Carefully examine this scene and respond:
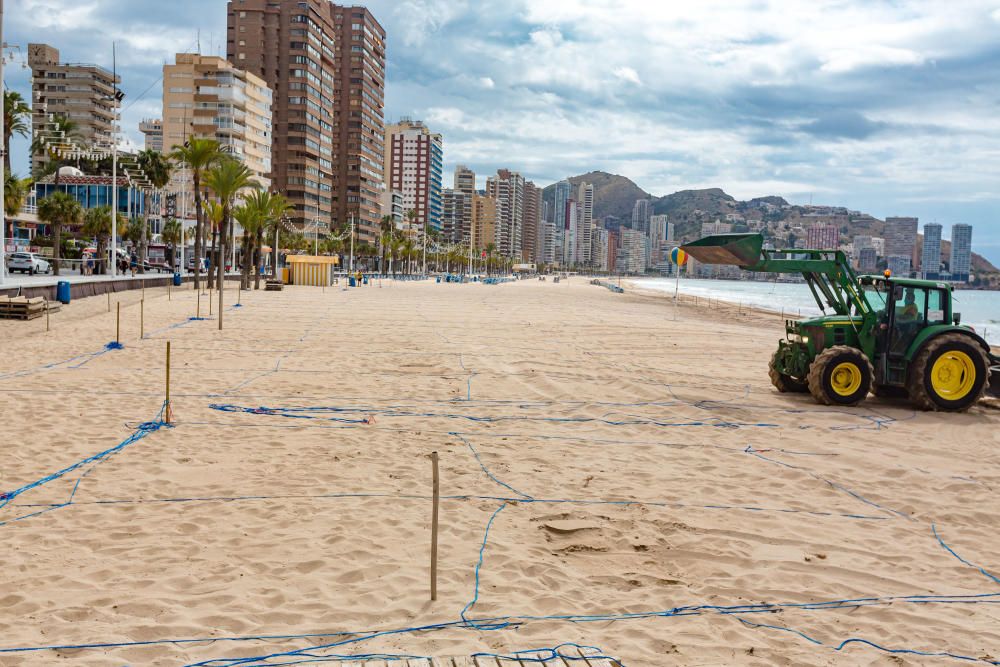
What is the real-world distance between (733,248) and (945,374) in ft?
13.1

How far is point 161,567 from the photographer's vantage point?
212 inches

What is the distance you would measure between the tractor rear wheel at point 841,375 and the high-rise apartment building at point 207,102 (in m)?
101

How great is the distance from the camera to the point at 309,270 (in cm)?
6116

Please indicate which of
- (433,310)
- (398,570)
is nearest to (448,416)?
(398,570)

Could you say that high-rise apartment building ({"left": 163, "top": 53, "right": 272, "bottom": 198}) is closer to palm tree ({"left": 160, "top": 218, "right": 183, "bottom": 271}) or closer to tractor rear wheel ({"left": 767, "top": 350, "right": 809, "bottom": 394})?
palm tree ({"left": 160, "top": 218, "right": 183, "bottom": 271})

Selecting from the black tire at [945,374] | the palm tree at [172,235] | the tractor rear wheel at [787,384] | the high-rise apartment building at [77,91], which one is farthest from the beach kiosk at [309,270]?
the high-rise apartment building at [77,91]

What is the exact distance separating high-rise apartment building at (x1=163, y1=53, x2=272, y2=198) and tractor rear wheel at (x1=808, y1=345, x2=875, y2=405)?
101145 millimetres

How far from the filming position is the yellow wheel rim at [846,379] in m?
12.6

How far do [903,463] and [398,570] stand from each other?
21.8 ft

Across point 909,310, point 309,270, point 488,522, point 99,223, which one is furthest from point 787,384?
point 99,223

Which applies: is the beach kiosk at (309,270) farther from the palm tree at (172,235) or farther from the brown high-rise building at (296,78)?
the brown high-rise building at (296,78)

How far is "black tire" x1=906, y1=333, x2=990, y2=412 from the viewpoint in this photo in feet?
40.2

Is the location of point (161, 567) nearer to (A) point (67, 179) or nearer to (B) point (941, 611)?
(B) point (941, 611)

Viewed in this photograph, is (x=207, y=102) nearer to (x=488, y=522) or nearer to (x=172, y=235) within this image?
(x=172, y=235)
